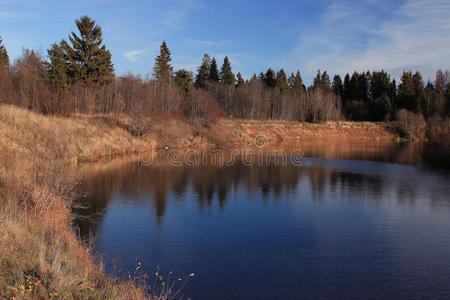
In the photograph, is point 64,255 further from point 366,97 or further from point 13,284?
point 366,97

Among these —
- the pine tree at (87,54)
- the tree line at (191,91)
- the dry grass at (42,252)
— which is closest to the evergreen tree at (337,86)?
the tree line at (191,91)

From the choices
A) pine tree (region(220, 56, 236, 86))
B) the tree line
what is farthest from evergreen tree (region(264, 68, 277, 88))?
pine tree (region(220, 56, 236, 86))

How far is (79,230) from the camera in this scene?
12586mm

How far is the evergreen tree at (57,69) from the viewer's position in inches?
1569

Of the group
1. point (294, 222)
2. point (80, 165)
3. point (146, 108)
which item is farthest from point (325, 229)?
point (146, 108)

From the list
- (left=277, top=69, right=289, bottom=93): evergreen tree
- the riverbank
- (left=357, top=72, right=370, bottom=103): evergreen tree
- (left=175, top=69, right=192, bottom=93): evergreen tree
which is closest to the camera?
the riverbank

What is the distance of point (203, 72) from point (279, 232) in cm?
6612

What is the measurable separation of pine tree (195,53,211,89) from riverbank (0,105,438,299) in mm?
19340

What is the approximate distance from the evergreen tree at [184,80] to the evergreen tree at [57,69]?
23041 millimetres

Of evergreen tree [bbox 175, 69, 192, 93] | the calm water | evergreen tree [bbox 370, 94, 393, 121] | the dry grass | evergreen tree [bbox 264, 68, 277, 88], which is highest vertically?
evergreen tree [bbox 264, 68, 277, 88]

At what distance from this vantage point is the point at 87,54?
46531mm

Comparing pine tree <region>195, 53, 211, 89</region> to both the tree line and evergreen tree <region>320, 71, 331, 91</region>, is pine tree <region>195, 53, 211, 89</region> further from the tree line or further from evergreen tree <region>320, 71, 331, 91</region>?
evergreen tree <region>320, 71, 331, 91</region>

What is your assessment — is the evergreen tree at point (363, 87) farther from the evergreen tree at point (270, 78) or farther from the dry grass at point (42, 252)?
the dry grass at point (42, 252)

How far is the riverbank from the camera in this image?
6.46m
